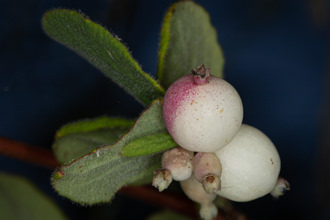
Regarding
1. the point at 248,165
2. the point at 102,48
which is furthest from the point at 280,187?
the point at 102,48

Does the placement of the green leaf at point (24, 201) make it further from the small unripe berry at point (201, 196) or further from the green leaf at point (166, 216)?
the small unripe berry at point (201, 196)


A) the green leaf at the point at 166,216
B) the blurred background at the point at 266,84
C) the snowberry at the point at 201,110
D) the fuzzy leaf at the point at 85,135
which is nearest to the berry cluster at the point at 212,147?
the snowberry at the point at 201,110

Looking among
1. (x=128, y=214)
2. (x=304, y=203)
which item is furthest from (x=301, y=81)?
(x=128, y=214)

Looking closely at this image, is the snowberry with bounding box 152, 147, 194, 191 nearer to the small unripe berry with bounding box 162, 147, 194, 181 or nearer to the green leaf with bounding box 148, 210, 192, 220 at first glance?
the small unripe berry with bounding box 162, 147, 194, 181

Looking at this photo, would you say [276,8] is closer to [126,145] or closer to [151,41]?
[151,41]

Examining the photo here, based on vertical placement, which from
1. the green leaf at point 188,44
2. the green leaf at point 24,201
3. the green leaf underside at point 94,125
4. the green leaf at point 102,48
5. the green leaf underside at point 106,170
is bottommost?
the green leaf at point 24,201
